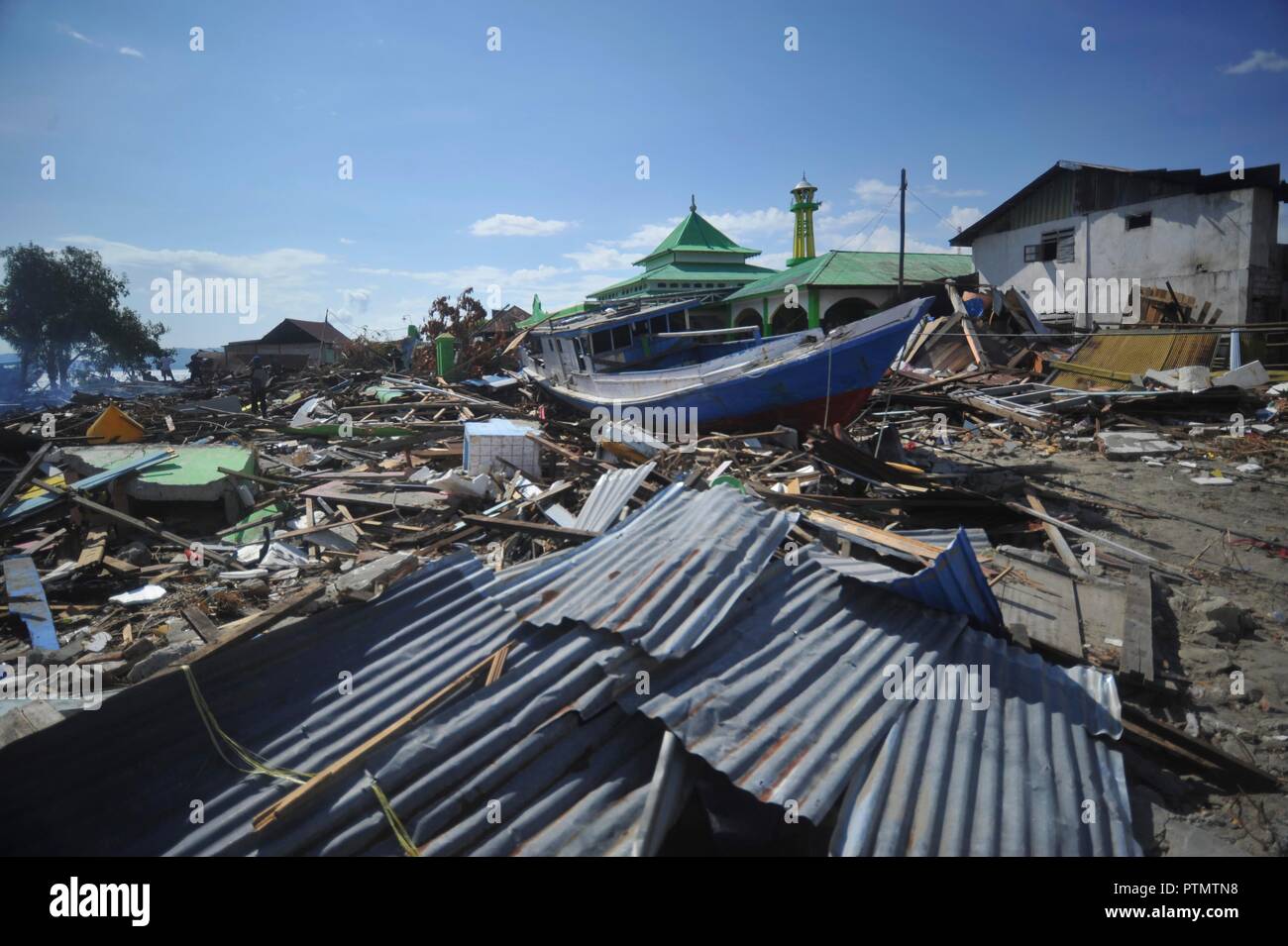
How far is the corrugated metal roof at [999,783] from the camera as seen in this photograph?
242 cm

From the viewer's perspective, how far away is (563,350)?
1575 centimetres

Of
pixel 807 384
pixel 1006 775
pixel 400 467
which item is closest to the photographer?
pixel 1006 775

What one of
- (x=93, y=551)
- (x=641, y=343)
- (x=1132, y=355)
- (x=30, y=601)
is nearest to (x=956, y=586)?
(x=30, y=601)

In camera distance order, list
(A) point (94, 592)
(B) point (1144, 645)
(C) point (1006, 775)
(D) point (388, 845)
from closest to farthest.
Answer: (D) point (388, 845)
(C) point (1006, 775)
(B) point (1144, 645)
(A) point (94, 592)

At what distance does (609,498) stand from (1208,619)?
5363 millimetres

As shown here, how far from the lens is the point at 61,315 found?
106 feet

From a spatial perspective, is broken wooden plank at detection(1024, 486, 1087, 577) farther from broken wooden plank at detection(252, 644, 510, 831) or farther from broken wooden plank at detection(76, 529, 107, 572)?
broken wooden plank at detection(76, 529, 107, 572)

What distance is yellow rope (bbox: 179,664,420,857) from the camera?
2354 mm

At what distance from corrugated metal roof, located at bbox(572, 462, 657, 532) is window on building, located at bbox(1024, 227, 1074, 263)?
20675 millimetres

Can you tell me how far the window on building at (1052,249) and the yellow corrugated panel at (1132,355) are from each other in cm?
707
